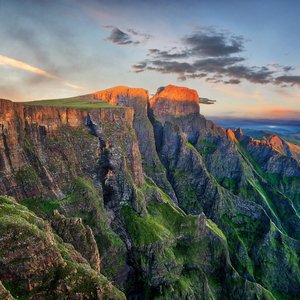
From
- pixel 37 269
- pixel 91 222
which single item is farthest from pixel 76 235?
pixel 91 222

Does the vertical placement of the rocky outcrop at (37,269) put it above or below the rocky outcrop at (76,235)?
above

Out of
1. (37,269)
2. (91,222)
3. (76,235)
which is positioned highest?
(37,269)

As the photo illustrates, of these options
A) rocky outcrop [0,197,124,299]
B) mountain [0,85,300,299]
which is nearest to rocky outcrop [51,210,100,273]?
mountain [0,85,300,299]

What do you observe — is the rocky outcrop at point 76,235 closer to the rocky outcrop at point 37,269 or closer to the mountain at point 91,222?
the mountain at point 91,222

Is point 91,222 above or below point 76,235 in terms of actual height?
below

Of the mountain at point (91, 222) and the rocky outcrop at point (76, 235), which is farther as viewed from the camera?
the rocky outcrop at point (76, 235)

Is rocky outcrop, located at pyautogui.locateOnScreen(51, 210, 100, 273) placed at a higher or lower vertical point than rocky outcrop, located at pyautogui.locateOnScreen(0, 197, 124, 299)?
lower

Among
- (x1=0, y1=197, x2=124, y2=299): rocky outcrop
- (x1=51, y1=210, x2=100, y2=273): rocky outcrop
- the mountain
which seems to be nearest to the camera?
(x1=0, y1=197, x2=124, y2=299): rocky outcrop

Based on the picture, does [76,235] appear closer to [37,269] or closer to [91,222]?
[37,269]

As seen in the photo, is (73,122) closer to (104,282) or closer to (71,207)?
(71,207)

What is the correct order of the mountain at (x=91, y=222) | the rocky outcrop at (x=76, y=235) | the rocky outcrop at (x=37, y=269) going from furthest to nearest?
the rocky outcrop at (x=76, y=235) → the mountain at (x=91, y=222) → the rocky outcrop at (x=37, y=269)

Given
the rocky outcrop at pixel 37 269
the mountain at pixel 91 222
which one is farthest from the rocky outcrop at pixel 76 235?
the rocky outcrop at pixel 37 269

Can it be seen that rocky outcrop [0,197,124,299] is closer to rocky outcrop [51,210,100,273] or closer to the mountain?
the mountain
